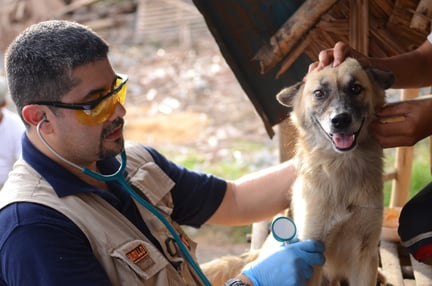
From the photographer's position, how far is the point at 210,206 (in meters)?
2.93

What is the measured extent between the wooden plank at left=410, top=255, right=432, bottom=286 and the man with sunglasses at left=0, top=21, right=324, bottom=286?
0.77m

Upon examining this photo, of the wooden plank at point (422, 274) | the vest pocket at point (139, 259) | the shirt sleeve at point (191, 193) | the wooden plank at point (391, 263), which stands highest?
the vest pocket at point (139, 259)

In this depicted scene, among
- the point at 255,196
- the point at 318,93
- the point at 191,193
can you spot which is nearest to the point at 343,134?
the point at 318,93

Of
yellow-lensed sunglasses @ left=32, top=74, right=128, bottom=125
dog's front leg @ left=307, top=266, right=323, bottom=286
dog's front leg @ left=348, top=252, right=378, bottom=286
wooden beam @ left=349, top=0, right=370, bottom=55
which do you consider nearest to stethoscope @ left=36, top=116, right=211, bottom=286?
yellow-lensed sunglasses @ left=32, top=74, right=128, bottom=125

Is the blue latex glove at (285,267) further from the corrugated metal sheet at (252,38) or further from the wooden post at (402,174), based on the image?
the wooden post at (402,174)

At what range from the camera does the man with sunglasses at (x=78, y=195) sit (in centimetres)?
204

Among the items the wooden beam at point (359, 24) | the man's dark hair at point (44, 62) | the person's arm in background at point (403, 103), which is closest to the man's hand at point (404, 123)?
the person's arm in background at point (403, 103)

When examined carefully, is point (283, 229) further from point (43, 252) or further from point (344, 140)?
point (43, 252)

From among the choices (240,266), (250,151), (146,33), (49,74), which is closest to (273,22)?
(240,266)

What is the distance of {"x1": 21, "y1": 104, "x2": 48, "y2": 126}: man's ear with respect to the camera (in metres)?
2.17

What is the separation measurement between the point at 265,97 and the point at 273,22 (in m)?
0.50

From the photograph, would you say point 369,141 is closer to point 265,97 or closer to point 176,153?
point 265,97

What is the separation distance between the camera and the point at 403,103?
249 cm

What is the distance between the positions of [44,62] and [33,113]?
0.19 metres
